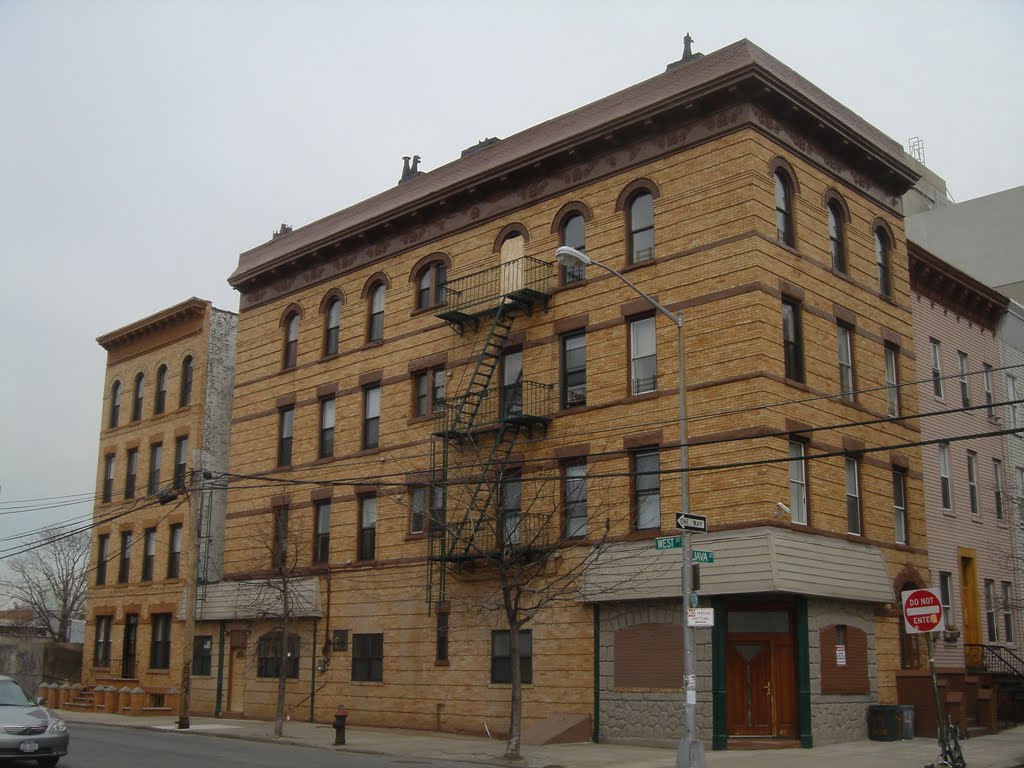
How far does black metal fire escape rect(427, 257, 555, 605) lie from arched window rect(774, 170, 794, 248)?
20.0 feet

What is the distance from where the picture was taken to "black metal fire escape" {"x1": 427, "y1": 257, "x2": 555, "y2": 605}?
94.6 feet

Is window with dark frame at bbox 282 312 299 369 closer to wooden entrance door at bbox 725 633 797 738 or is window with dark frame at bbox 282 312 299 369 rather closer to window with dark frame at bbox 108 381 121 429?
window with dark frame at bbox 108 381 121 429

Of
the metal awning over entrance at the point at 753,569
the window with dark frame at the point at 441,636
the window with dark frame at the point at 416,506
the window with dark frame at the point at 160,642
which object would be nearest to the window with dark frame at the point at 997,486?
the metal awning over entrance at the point at 753,569

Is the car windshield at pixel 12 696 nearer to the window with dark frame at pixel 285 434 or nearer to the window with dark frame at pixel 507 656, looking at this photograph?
the window with dark frame at pixel 507 656

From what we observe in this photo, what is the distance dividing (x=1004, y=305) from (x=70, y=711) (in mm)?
34973

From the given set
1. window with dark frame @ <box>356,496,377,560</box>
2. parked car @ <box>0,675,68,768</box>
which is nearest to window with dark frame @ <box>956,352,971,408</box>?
window with dark frame @ <box>356,496,377,560</box>

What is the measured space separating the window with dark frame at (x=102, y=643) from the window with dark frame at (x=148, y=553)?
291 centimetres

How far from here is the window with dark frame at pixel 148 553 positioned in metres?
42.0

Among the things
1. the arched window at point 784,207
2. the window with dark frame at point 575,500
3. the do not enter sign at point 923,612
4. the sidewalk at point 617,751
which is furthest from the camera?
the window with dark frame at point 575,500

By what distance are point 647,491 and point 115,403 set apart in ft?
92.1

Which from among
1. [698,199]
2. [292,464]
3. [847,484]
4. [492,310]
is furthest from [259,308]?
[847,484]

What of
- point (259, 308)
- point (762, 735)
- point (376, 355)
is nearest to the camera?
point (762, 735)

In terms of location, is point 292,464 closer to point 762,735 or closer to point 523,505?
point 523,505

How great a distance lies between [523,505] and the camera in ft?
94.5
